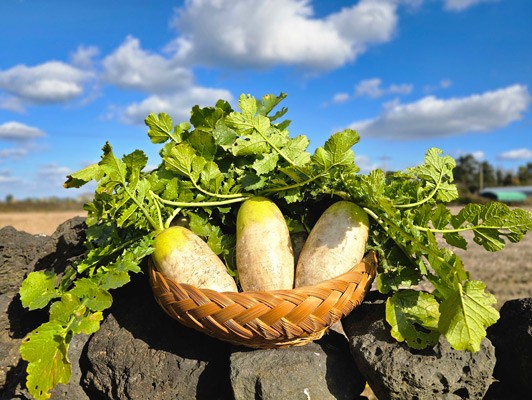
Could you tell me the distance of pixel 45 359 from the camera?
285cm

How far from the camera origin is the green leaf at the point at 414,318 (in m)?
2.89

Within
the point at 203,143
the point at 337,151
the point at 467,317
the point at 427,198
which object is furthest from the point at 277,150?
the point at 467,317

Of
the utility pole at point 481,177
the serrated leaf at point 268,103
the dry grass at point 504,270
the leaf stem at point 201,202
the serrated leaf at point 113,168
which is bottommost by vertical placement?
the dry grass at point 504,270

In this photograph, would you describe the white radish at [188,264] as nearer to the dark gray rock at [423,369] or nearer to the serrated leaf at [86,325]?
the serrated leaf at [86,325]

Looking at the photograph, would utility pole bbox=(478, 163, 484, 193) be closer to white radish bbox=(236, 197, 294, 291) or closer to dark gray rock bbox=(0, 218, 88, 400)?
dark gray rock bbox=(0, 218, 88, 400)

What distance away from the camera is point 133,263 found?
9.71ft

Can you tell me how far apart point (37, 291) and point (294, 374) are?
5.55ft

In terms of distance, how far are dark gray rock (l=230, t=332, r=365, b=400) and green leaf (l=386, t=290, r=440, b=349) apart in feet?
1.48

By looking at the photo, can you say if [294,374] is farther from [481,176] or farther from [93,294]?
[481,176]

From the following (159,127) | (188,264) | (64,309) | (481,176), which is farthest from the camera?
(481,176)

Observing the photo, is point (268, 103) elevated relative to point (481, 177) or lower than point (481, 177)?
lower

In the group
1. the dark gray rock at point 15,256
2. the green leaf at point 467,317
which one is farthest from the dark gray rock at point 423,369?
the dark gray rock at point 15,256

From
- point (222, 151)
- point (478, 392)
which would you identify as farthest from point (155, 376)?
point (478, 392)

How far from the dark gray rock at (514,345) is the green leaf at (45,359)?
273cm
